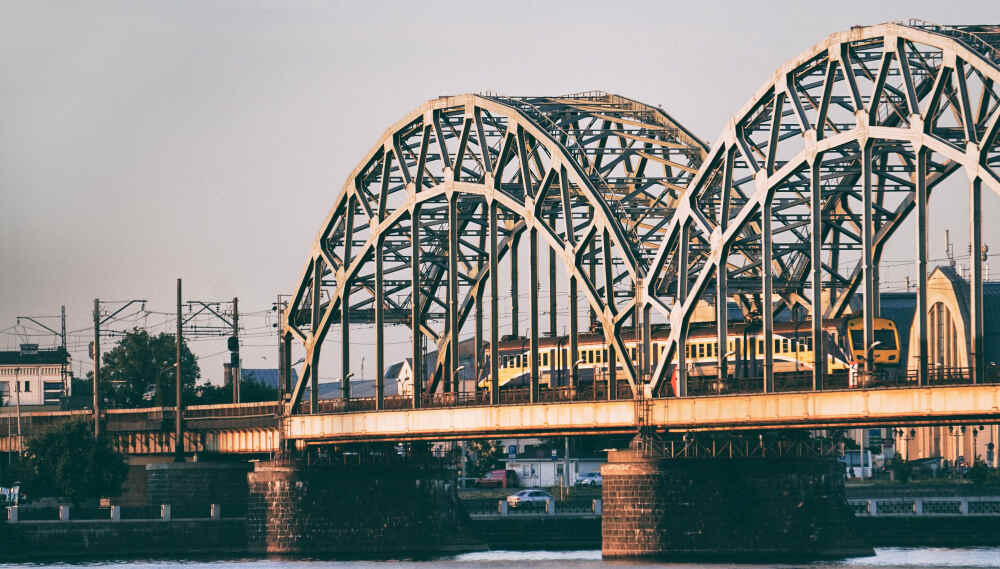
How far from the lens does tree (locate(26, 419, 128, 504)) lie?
190000 millimetres

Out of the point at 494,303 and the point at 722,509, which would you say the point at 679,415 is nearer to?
the point at 722,509

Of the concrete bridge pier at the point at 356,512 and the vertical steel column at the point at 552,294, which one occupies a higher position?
the vertical steel column at the point at 552,294

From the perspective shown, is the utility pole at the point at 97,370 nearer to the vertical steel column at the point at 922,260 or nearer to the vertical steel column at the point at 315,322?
the vertical steel column at the point at 315,322

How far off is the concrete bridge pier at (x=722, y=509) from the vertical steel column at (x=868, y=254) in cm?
1628

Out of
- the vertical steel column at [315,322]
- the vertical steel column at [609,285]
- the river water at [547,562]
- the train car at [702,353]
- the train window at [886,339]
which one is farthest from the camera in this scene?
the vertical steel column at [315,322]

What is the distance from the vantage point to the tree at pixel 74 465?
623 ft

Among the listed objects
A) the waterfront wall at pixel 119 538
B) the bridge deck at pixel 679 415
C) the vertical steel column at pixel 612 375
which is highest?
the vertical steel column at pixel 612 375

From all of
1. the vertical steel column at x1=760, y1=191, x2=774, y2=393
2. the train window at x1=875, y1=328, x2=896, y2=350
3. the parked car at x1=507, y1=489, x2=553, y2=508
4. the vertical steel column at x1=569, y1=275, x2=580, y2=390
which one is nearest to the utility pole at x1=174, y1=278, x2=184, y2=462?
the parked car at x1=507, y1=489, x2=553, y2=508

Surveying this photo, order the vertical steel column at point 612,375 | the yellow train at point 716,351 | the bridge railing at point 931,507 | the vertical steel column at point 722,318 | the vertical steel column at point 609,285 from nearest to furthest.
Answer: the yellow train at point 716,351 → the vertical steel column at point 722,318 → the vertical steel column at point 612,375 → the vertical steel column at point 609,285 → the bridge railing at point 931,507

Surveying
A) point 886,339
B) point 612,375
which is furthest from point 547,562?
Answer: point 886,339

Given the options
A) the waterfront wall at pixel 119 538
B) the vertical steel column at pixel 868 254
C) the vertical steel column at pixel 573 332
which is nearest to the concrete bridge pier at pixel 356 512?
the waterfront wall at pixel 119 538

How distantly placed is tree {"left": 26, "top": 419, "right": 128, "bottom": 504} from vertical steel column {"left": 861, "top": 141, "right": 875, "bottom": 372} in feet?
283

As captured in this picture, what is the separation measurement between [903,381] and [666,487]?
2137 cm

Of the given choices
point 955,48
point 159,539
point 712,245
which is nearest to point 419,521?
point 159,539
